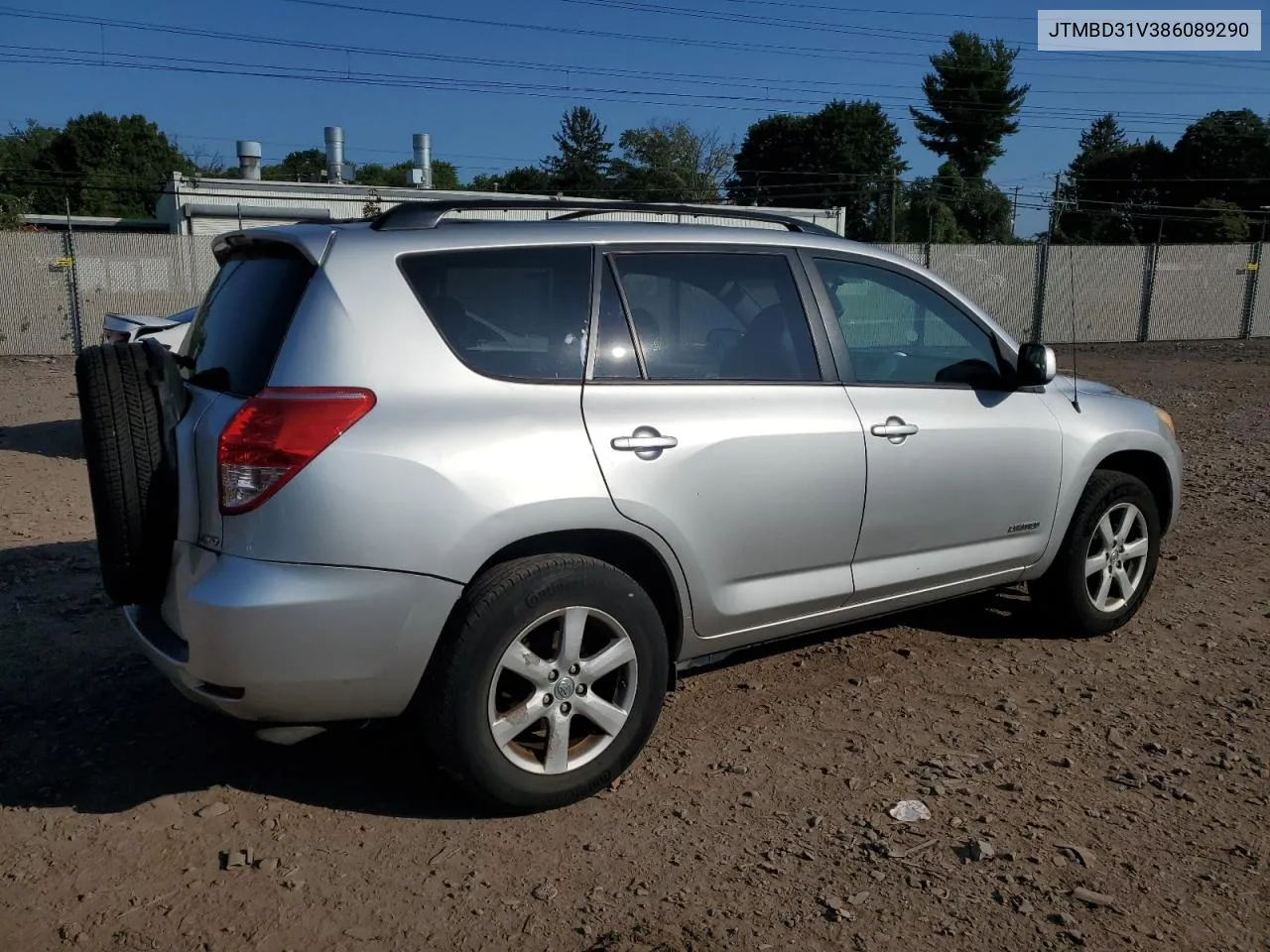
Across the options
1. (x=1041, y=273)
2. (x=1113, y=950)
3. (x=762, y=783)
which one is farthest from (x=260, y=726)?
(x=1041, y=273)

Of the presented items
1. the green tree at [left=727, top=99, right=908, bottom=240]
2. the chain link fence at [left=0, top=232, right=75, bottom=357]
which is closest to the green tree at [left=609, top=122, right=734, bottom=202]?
the green tree at [left=727, top=99, right=908, bottom=240]

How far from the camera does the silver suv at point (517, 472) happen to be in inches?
118

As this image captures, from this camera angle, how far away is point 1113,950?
2750mm

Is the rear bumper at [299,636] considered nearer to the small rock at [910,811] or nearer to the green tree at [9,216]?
the small rock at [910,811]

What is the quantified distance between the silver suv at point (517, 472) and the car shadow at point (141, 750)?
0.43m

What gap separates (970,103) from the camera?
68188mm

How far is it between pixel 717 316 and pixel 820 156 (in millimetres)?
73976

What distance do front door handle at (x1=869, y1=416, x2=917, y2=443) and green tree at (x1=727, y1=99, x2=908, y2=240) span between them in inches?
2667

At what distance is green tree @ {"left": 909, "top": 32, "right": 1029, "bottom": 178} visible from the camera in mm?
68000

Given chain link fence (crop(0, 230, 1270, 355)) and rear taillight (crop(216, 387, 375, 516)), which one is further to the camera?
chain link fence (crop(0, 230, 1270, 355))

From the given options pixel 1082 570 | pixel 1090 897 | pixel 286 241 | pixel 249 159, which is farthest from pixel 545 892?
pixel 249 159

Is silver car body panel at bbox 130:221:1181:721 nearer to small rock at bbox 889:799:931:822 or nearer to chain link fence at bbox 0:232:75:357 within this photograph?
small rock at bbox 889:799:931:822

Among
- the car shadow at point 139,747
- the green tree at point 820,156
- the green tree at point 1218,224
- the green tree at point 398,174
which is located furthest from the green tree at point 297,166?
the car shadow at point 139,747

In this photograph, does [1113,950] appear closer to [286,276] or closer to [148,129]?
[286,276]
